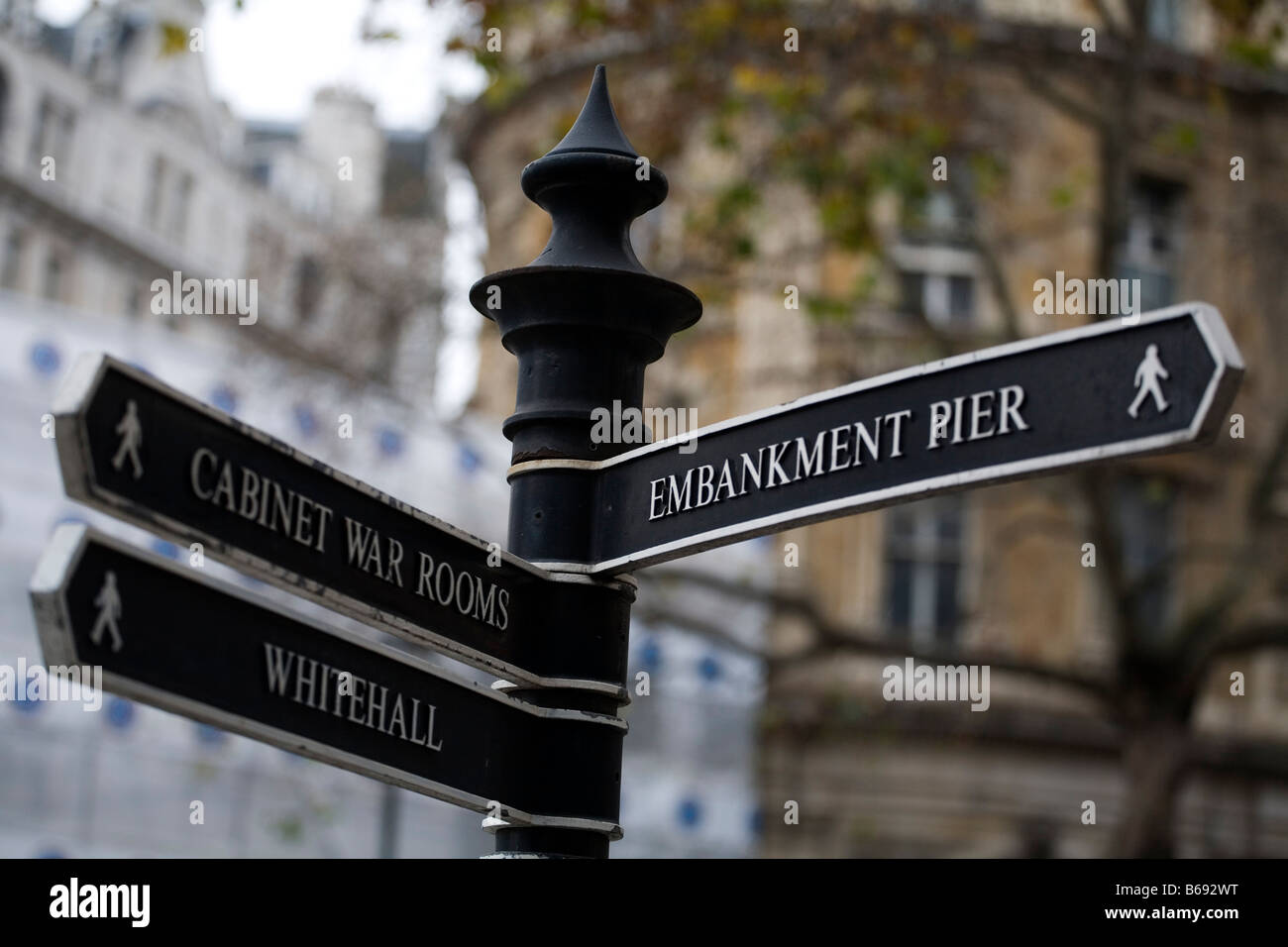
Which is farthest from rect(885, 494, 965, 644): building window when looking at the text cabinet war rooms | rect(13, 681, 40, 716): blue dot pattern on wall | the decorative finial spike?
the text cabinet war rooms

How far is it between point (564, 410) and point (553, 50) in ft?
36.5

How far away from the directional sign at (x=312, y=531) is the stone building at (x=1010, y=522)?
1323 centimetres

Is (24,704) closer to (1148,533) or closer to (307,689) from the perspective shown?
(307,689)

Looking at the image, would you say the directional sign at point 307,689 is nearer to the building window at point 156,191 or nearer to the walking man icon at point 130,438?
the walking man icon at point 130,438

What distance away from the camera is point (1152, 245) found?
20.7 m

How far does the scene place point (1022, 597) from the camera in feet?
64.8

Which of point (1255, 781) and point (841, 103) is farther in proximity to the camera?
point (1255, 781)

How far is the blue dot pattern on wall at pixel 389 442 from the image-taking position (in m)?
15.2

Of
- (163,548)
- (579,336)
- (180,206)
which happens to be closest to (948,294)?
(163,548)

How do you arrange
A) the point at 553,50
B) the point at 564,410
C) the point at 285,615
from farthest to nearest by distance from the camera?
the point at 553,50
the point at 564,410
the point at 285,615

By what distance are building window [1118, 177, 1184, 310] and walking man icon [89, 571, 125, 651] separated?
19.0 m
